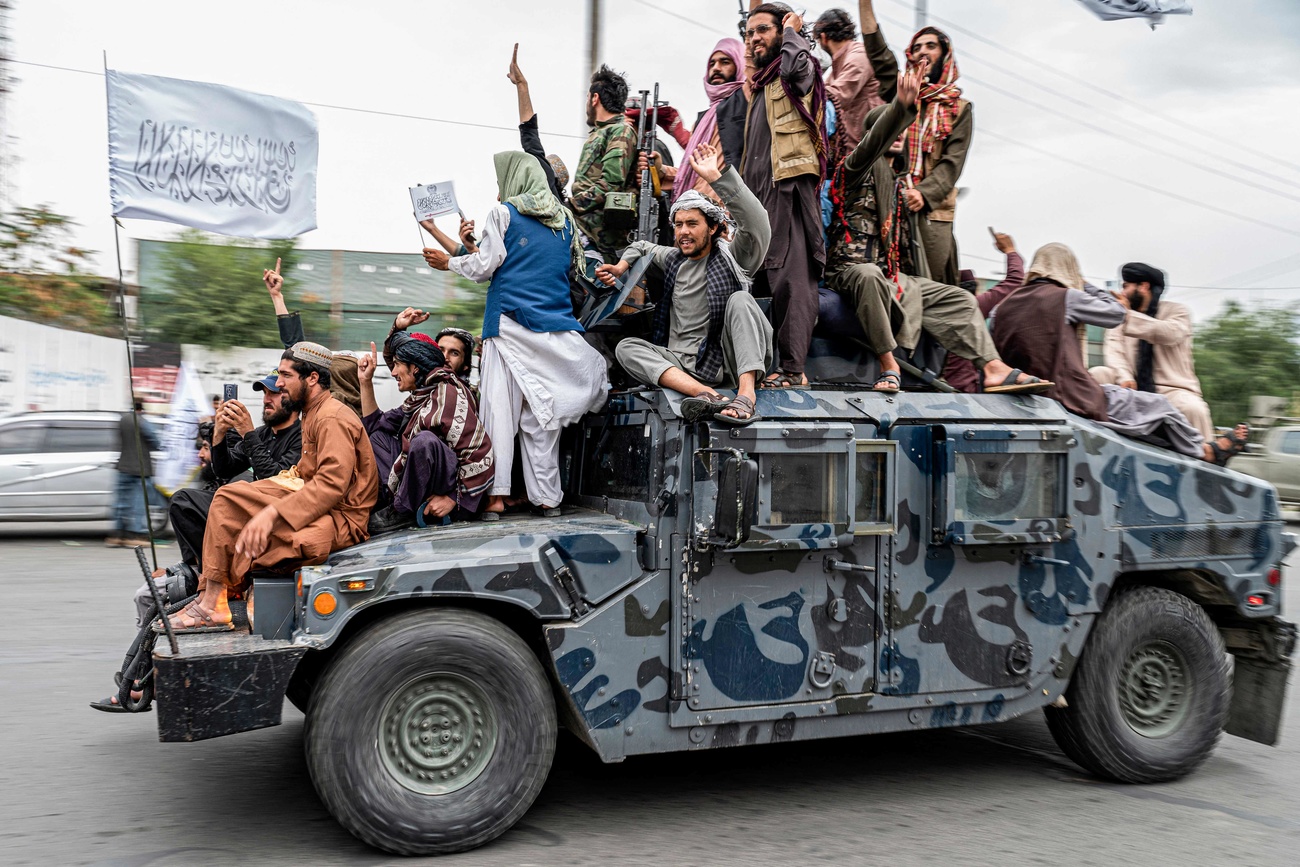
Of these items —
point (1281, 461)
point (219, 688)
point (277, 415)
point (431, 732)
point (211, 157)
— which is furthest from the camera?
point (1281, 461)

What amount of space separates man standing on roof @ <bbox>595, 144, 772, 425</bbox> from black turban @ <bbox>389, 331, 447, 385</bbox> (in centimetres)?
89

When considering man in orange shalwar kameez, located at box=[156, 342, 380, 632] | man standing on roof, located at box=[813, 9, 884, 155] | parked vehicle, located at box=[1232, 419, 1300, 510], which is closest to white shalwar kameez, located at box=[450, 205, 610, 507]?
man in orange shalwar kameez, located at box=[156, 342, 380, 632]

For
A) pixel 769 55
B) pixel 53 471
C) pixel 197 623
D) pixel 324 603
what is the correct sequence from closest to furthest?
pixel 324 603 < pixel 197 623 < pixel 769 55 < pixel 53 471

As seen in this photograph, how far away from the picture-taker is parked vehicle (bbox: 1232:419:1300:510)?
709 inches

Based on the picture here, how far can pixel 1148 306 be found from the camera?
21.2 ft

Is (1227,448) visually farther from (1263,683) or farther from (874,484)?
(874,484)

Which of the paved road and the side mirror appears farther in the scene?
the paved road

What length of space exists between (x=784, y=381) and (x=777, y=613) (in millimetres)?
1089

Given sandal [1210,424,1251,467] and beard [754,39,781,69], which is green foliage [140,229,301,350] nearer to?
beard [754,39,781,69]

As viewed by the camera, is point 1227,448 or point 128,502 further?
point 128,502

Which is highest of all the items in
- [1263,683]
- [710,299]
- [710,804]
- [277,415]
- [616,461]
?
[710,299]

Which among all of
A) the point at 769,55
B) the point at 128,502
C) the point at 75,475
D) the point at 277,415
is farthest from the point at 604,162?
the point at 75,475

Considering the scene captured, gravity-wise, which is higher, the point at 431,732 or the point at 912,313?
the point at 912,313

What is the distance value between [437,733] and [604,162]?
11.6ft
